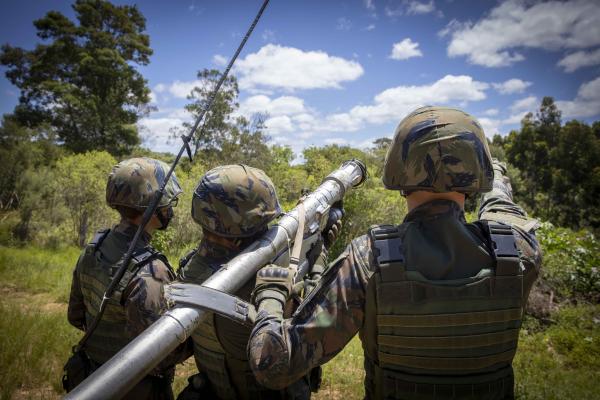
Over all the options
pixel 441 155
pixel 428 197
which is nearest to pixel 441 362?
pixel 428 197

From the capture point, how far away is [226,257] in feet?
7.32

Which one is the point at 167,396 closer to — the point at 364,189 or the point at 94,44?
the point at 364,189

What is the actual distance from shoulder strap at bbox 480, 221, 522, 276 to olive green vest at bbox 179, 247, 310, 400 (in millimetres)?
1216

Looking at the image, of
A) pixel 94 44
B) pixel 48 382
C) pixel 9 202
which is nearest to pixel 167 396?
pixel 48 382

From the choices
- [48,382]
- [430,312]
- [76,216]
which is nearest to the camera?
[430,312]

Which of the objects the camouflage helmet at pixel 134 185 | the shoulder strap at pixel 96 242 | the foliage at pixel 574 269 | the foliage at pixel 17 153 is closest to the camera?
the shoulder strap at pixel 96 242

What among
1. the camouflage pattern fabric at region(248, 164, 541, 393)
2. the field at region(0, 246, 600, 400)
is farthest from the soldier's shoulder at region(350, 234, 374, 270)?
the field at region(0, 246, 600, 400)

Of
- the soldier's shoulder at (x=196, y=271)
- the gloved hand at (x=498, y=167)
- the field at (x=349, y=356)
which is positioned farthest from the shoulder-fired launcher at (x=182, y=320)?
the field at (x=349, y=356)

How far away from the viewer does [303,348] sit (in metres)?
1.40

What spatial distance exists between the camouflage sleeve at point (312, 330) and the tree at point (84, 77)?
30103 millimetres

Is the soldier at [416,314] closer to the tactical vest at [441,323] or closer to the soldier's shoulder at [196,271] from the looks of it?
the tactical vest at [441,323]

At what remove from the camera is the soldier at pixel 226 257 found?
1969mm

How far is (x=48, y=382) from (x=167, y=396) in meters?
3.19

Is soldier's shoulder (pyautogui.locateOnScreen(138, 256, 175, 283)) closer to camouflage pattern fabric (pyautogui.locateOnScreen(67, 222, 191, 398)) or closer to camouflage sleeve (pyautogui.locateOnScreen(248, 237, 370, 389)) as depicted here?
camouflage pattern fabric (pyautogui.locateOnScreen(67, 222, 191, 398))
